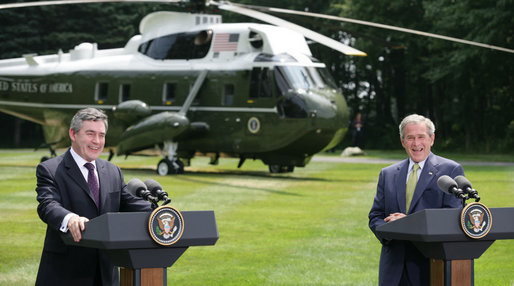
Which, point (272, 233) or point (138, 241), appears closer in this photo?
point (138, 241)

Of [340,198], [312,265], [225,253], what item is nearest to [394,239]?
[312,265]

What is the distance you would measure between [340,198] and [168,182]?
17.0 feet

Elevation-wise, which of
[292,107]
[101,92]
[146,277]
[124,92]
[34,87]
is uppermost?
[146,277]

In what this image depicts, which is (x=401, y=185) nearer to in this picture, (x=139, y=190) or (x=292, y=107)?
(x=139, y=190)

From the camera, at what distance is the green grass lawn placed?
30.6ft

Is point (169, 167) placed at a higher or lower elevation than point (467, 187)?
lower

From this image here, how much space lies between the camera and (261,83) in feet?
72.7

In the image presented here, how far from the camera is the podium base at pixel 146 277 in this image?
452 cm

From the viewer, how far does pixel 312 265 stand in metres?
9.87

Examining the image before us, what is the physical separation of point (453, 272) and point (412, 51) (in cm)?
4281

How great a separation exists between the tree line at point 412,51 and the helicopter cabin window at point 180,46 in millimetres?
15550

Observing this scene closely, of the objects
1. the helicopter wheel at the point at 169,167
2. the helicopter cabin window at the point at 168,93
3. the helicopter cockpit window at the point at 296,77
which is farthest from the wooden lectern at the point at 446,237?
the helicopter cabin window at the point at 168,93

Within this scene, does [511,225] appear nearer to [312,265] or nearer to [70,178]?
[70,178]


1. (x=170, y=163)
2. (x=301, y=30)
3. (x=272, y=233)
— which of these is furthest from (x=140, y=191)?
(x=170, y=163)
